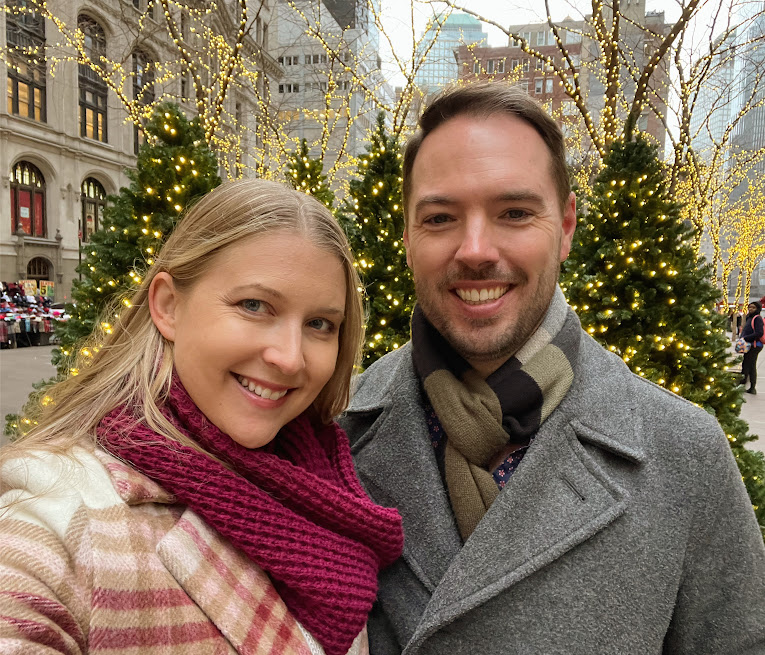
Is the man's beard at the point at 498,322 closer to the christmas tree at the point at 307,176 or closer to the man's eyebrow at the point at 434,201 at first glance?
the man's eyebrow at the point at 434,201

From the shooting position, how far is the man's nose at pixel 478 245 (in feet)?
4.82

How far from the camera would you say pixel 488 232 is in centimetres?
149

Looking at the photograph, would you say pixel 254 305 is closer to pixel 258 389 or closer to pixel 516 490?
pixel 258 389

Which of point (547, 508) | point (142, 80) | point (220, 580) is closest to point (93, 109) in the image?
point (142, 80)

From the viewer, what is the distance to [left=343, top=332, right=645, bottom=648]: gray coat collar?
4.08ft

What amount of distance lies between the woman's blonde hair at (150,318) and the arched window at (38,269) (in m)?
26.3

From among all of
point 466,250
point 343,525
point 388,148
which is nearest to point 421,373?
point 466,250

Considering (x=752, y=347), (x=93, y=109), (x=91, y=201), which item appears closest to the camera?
(x=752, y=347)

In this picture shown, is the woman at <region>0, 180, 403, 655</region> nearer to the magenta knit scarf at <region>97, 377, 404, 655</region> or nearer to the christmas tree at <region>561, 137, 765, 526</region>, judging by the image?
the magenta knit scarf at <region>97, 377, 404, 655</region>

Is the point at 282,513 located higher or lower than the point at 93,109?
lower

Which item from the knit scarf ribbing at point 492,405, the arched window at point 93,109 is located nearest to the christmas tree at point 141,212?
the knit scarf ribbing at point 492,405

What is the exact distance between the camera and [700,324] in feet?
12.3

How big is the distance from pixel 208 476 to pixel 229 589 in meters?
0.23

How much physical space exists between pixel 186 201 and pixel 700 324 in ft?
13.6
